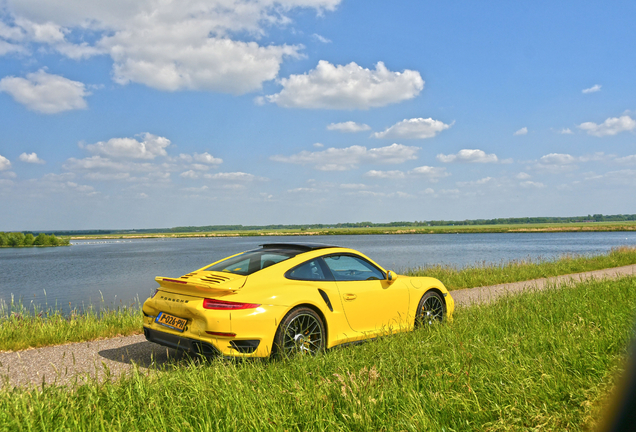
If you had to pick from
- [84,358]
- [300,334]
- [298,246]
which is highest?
[298,246]

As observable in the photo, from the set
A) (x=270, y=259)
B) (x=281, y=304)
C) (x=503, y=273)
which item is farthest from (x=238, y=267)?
(x=503, y=273)

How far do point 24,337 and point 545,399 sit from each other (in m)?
7.29

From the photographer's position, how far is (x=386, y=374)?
13.5 feet


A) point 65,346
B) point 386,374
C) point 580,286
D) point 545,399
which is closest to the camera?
point 545,399

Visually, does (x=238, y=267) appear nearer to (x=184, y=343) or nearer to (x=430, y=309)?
(x=184, y=343)

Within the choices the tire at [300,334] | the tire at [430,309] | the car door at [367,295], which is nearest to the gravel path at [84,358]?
the tire at [300,334]

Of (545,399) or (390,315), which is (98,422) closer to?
(545,399)

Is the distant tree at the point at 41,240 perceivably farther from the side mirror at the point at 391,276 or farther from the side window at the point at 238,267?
the side mirror at the point at 391,276

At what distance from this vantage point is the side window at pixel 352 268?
6.11 metres

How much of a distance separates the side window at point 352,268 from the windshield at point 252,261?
66 centimetres

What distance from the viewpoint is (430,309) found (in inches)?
270

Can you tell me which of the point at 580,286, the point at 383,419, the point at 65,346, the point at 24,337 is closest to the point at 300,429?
the point at 383,419

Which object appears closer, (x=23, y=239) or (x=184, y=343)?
(x=184, y=343)

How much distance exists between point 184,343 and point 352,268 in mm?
2703
